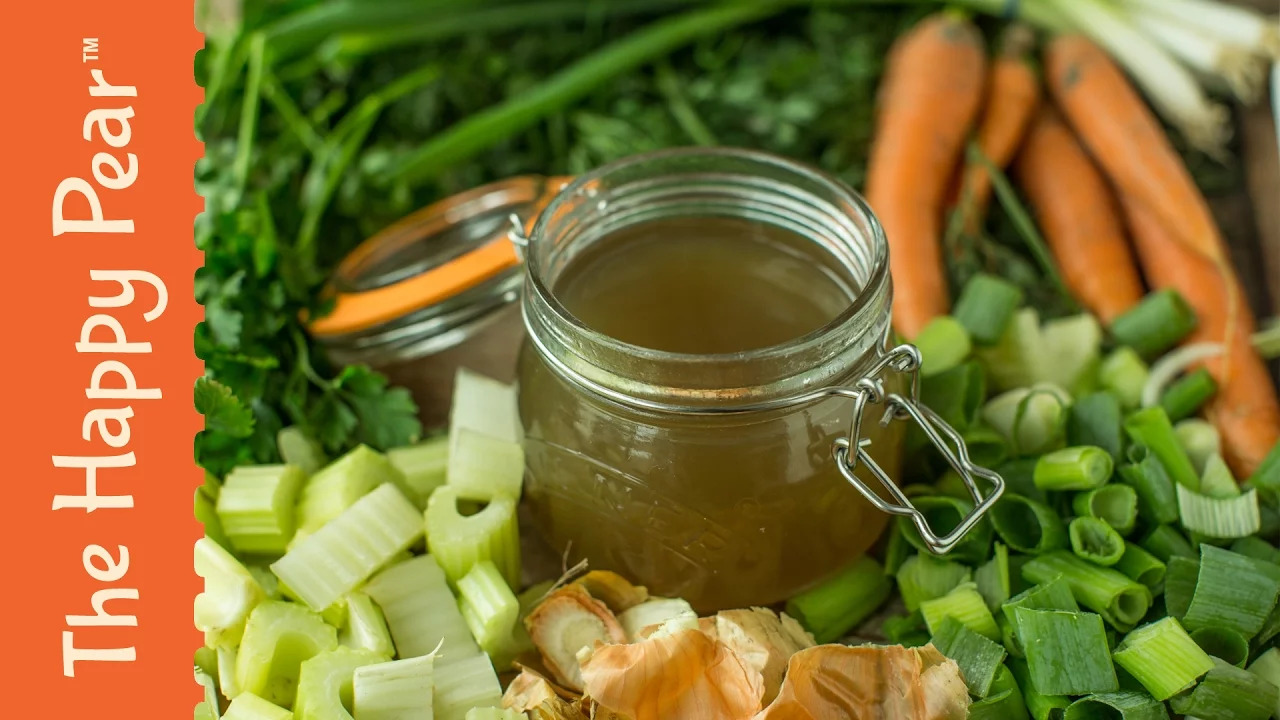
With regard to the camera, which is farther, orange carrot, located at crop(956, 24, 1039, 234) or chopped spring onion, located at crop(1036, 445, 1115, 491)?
orange carrot, located at crop(956, 24, 1039, 234)

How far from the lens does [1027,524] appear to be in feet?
4.38

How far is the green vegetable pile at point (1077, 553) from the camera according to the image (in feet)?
3.81

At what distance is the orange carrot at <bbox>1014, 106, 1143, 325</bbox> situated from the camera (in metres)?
1.89

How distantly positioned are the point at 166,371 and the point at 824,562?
773 mm

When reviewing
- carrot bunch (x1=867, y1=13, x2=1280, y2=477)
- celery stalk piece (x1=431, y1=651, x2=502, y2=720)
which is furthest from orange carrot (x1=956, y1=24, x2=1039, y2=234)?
celery stalk piece (x1=431, y1=651, x2=502, y2=720)

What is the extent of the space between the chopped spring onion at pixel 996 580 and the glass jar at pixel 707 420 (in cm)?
13

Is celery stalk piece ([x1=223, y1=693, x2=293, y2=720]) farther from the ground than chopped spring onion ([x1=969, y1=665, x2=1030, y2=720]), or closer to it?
farther from the ground

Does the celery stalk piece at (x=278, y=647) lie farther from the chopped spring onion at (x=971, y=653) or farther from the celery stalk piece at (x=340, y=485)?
the chopped spring onion at (x=971, y=653)

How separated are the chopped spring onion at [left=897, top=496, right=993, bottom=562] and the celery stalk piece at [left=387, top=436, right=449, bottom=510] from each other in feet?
1.85

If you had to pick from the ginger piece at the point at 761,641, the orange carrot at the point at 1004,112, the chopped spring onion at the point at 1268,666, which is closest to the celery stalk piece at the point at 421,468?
the ginger piece at the point at 761,641

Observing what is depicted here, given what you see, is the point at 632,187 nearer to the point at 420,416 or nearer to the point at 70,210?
the point at 420,416

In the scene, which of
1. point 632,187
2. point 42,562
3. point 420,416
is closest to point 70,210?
point 42,562

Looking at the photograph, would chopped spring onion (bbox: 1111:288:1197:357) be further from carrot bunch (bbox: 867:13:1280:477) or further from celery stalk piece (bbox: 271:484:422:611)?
celery stalk piece (bbox: 271:484:422:611)

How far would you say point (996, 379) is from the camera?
A: 5.18ft
